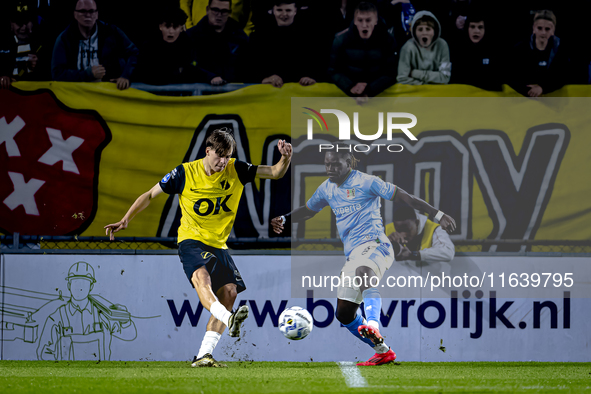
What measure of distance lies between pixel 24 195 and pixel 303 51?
367 cm

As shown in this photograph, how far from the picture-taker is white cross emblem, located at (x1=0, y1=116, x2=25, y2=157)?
752cm

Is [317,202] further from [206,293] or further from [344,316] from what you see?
[206,293]

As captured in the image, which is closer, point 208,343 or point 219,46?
point 208,343

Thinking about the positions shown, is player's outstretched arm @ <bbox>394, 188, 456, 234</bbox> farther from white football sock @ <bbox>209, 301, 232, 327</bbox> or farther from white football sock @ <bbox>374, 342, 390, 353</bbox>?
white football sock @ <bbox>209, 301, 232, 327</bbox>

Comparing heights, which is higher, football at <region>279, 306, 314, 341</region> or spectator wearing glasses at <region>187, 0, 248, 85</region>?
spectator wearing glasses at <region>187, 0, 248, 85</region>

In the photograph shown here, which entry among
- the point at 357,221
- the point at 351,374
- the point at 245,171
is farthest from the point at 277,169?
the point at 351,374

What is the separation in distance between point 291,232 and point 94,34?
11.1 ft

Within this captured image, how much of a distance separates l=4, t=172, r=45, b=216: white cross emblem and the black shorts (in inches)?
78.7

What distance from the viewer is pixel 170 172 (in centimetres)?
705

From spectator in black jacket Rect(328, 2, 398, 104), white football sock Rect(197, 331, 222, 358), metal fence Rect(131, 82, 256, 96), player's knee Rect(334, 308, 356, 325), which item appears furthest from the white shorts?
metal fence Rect(131, 82, 256, 96)

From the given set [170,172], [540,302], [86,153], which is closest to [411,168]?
[540,302]

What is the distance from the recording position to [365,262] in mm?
7230

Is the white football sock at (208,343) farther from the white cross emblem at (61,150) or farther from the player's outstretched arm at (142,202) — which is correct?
the white cross emblem at (61,150)

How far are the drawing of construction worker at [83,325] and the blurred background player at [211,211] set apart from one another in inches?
37.2
